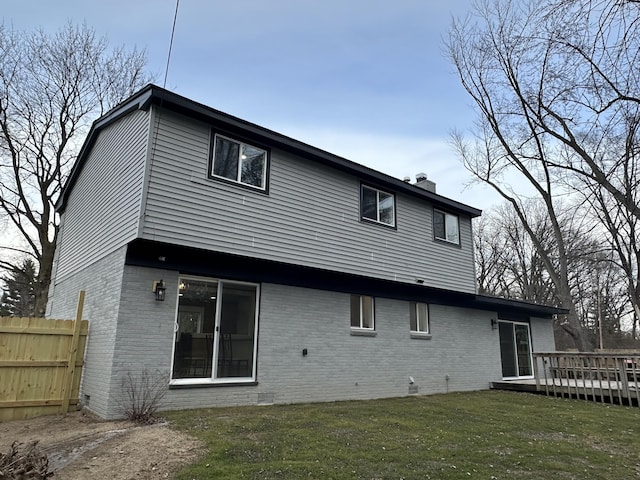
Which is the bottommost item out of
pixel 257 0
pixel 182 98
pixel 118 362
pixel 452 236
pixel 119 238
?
pixel 118 362

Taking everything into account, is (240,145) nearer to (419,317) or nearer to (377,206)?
(377,206)

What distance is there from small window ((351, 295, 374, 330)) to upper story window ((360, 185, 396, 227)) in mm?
2090

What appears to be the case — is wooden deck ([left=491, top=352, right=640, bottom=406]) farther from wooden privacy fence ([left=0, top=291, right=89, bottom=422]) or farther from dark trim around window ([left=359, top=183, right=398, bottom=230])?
wooden privacy fence ([left=0, top=291, right=89, bottom=422])

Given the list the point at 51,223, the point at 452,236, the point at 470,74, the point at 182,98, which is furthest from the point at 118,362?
the point at 470,74

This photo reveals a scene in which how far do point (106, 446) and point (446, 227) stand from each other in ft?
36.3

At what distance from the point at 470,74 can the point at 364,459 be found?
63.2 ft

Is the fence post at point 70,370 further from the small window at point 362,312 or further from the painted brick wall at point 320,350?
the small window at point 362,312

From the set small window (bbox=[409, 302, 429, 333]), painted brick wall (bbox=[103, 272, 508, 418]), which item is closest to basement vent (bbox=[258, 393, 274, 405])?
painted brick wall (bbox=[103, 272, 508, 418])

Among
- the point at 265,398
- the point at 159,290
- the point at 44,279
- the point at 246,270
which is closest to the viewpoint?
the point at 159,290

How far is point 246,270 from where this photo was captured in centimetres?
861

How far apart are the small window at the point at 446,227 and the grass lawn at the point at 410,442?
563cm

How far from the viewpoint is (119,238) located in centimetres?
802

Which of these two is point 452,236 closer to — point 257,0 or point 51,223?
point 257,0

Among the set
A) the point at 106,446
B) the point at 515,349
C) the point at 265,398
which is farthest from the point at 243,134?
the point at 515,349
